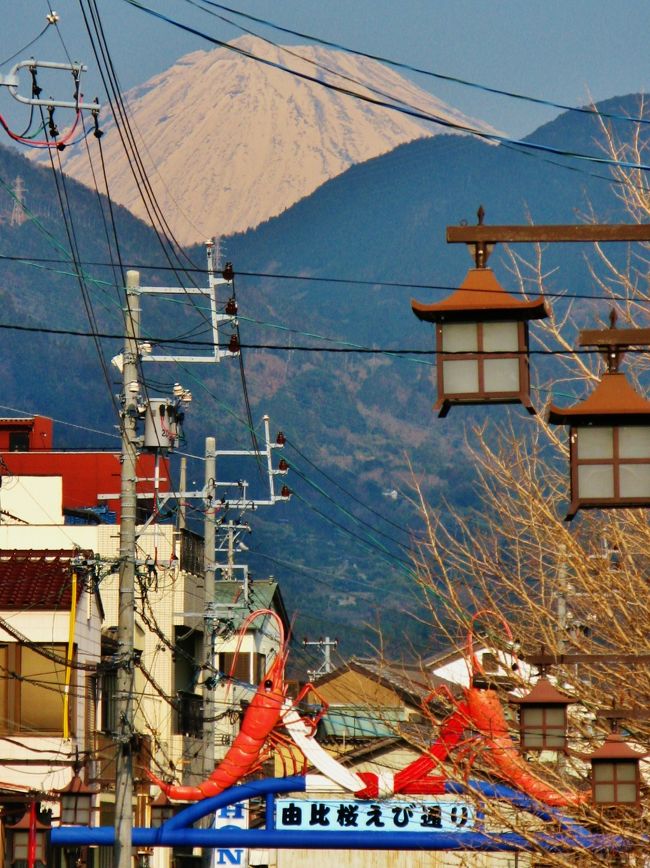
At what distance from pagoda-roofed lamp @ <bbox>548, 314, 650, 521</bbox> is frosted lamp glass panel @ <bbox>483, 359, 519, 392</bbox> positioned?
364 millimetres

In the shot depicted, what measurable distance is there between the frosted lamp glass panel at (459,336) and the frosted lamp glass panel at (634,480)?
4.54ft

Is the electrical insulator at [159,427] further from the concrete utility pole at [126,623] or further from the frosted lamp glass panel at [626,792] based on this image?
the frosted lamp glass panel at [626,792]

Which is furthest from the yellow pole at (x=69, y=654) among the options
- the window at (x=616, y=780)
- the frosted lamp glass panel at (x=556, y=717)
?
the window at (x=616, y=780)

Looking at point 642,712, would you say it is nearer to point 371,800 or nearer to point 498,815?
point 498,815

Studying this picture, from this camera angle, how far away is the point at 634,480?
11008 mm

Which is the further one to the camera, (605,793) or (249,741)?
(249,741)

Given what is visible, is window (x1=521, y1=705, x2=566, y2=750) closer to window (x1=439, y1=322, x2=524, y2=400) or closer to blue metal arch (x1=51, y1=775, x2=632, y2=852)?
blue metal arch (x1=51, y1=775, x2=632, y2=852)

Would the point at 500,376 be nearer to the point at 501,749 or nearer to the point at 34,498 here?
the point at 501,749

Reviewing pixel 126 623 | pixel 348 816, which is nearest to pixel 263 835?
pixel 348 816

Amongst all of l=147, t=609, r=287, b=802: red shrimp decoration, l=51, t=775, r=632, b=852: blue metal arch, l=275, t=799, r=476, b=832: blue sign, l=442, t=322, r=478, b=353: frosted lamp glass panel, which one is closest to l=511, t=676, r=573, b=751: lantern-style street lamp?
l=51, t=775, r=632, b=852: blue metal arch

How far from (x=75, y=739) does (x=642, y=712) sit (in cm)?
1741

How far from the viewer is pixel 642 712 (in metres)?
17.5

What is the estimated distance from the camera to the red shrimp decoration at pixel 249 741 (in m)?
26.5

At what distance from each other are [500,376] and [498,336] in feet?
0.94
